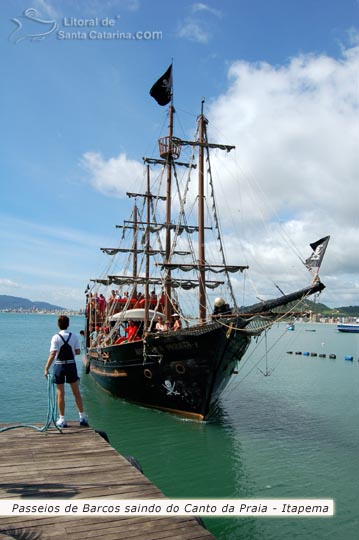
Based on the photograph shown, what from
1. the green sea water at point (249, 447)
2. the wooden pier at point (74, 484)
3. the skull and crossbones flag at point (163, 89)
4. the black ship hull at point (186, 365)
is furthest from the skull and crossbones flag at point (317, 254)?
the skull and crossbones flag at point (163, 89)

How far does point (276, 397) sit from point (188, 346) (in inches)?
432

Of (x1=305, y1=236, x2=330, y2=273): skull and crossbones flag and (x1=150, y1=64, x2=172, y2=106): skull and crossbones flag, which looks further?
(x1=150, y1=64, x2=172, y2=106): skull and crossbones flag

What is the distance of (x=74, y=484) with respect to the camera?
5.95 m

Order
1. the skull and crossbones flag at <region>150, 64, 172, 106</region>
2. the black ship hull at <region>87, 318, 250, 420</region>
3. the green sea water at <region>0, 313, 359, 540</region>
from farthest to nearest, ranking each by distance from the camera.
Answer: the skull and crossbones flag at <region>150, 64, 172, 106</region> → the black ship hull at <region>87, 318, 250, 420</region> → the green sea water at <region>0, 313, 359, 540</region>

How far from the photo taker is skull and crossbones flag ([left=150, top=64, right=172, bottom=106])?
25.7 meters

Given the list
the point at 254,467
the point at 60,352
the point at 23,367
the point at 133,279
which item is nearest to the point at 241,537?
the point at 254,467

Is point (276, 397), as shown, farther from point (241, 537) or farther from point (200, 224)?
point (241, 537)

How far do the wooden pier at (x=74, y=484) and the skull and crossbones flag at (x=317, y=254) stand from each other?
9388mm

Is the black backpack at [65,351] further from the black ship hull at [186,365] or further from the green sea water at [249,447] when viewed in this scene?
the black ship hull at [186,365]

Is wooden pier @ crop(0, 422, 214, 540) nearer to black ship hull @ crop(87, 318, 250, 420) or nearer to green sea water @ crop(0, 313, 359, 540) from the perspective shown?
green sea water @ crop(0, 313, 359, 540)

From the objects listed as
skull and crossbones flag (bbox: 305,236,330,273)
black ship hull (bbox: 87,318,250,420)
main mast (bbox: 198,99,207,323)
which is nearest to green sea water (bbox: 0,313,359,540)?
black ship hull (bbox: 87,318,250,420)

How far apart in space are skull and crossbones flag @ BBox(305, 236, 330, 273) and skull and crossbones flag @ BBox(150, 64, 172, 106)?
15785 mm

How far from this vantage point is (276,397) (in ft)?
85.2

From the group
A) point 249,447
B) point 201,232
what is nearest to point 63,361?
point 249,447
